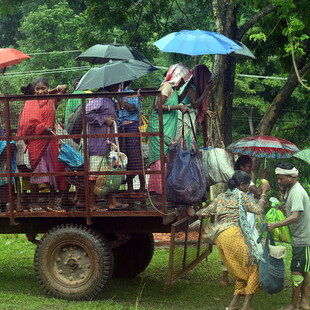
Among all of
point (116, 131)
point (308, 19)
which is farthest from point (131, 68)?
point (308, 19)

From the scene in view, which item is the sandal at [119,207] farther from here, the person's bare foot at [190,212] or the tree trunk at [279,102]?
the tree trunk at [279,102]

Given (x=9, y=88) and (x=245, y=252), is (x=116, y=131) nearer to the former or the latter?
(x=245, y=252)

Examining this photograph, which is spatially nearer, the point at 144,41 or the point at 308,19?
the point at 308,19

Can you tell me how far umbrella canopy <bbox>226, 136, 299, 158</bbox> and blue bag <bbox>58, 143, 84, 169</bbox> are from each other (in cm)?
252

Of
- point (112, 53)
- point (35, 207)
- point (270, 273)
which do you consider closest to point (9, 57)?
point (112, 53)

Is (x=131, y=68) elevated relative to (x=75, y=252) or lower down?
elevated

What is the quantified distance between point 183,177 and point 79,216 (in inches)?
46.3

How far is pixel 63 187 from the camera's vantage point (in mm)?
6992

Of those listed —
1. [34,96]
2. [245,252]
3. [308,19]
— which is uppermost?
[308,19]

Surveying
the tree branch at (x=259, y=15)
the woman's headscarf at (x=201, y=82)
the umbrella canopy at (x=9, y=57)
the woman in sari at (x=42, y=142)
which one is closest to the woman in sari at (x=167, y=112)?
the woman's headscarf at (x=201, y=82)

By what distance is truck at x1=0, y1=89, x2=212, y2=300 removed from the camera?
668 centimetres

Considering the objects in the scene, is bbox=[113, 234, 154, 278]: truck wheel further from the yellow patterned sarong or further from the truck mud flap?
the yellow patterned sarong

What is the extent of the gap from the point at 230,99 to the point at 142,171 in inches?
215

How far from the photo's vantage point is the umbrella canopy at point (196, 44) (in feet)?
25.2
